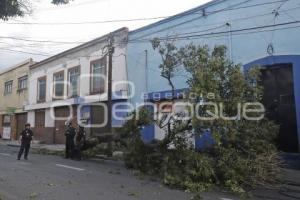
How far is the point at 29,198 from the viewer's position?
378 inches

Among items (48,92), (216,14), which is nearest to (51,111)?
(48,92)

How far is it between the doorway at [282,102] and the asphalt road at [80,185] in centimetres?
617

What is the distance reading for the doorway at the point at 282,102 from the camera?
1638 centimetres

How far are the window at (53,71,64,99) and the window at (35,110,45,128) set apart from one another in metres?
2.98

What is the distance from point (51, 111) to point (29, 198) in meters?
25.1

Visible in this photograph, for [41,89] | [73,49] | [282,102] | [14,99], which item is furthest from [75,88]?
[282,102]

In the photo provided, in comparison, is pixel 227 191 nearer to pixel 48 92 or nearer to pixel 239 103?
pixel 239 103

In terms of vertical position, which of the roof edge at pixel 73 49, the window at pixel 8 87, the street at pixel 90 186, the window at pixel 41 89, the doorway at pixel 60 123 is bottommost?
the street at pixel 90 186

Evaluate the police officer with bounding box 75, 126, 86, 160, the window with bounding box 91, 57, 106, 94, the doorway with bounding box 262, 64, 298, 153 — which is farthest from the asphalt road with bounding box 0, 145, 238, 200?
the window with bounding box 91, 57, 106, 94

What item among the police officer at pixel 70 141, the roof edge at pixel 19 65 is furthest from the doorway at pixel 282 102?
the roof edge at pixel 19 65

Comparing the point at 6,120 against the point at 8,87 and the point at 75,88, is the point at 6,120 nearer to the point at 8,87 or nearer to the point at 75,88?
the point at 8,87

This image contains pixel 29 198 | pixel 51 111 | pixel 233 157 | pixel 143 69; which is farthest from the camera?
pixel 51 111

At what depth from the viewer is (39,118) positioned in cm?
3609

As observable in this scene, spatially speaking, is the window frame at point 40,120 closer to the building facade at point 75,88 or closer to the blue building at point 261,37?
the building facade at point 75,88
